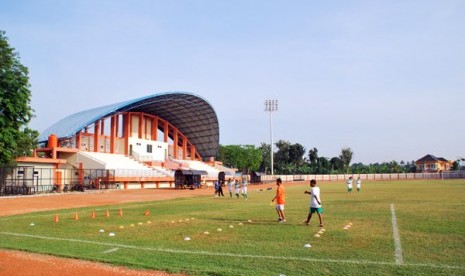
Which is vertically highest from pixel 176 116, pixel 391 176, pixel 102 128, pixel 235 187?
pixel 176 116

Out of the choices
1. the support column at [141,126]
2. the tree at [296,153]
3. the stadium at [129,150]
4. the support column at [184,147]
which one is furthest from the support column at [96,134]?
the tree at [296,153]

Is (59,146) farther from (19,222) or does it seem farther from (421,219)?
(421,219)

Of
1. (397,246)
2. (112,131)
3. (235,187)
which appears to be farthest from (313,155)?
(397,246)

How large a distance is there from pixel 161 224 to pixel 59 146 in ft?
174

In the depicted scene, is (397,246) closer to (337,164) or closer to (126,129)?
(126,129)

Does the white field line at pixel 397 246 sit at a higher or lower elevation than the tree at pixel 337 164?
lower

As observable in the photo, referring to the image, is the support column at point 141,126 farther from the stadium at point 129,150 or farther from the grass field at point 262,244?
the grass field at point 262,244

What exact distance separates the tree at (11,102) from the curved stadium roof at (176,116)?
2532 cm

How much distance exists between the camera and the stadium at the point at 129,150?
164 ft

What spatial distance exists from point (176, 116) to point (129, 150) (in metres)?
16.2

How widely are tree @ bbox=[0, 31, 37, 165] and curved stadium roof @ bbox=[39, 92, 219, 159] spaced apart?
83.1 ft

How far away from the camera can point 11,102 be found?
37.6 meters

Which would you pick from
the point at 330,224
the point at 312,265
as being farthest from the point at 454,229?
the point at 312,265

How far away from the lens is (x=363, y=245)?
10555mm
